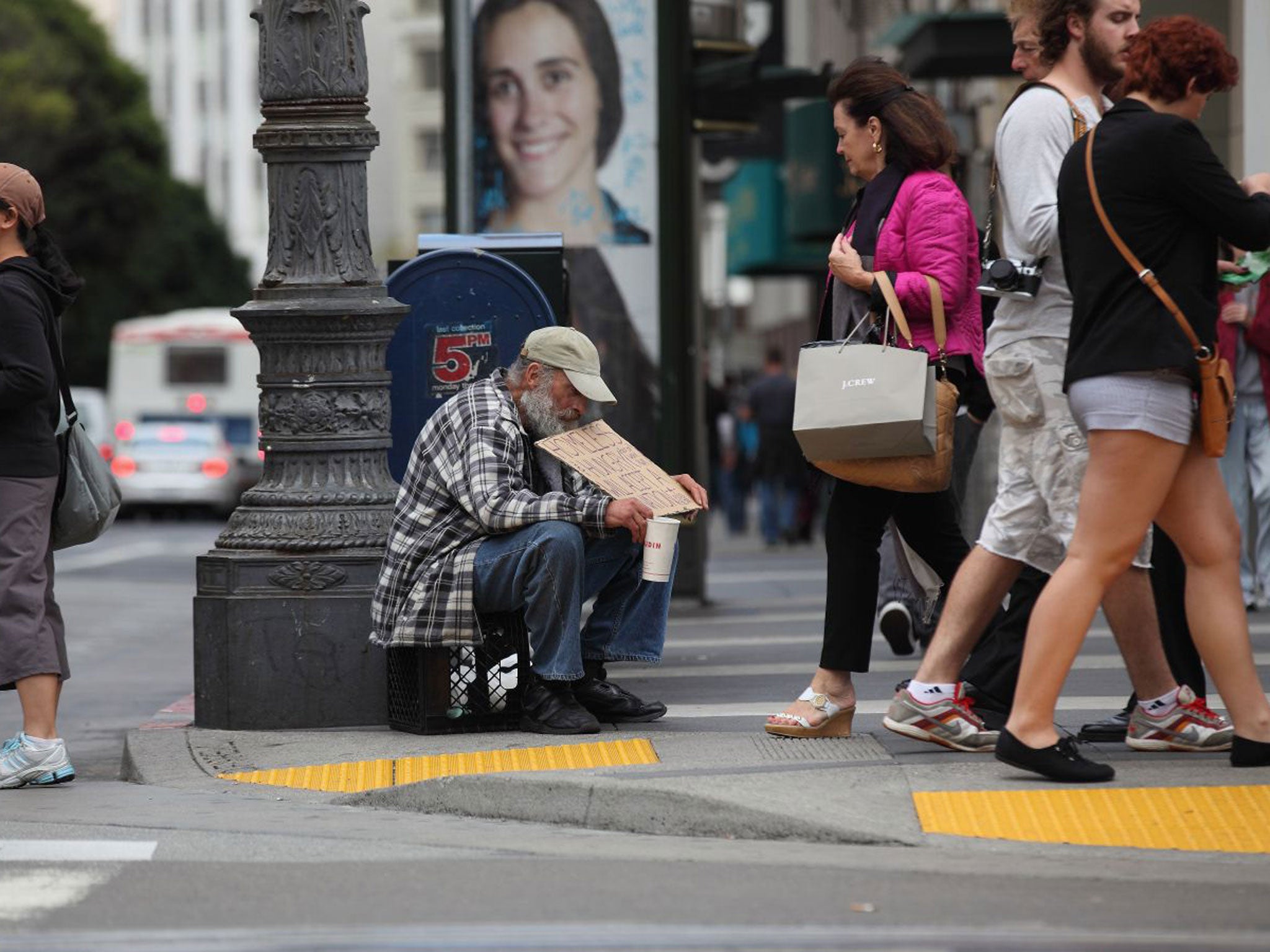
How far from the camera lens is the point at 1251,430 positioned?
10.4m

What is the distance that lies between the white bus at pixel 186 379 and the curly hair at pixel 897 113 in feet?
94.5

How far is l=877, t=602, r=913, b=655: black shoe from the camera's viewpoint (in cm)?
864

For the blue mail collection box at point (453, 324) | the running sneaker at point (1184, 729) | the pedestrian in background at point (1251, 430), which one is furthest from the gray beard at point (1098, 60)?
the pedestrian in background at point (1251, 430)

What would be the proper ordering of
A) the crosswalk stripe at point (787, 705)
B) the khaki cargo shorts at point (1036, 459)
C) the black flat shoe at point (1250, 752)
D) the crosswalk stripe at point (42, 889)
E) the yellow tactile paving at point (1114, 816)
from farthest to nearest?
1. the crosswalk stripe at point (787, 705)
2. the khaki cargo shorts at point (1036, 459)
3. the black flat shoe at point (1250, 752)
4. the yellow tactile paving at point (1114, 816)
5. the crosswalk stripe at point (42, 889)

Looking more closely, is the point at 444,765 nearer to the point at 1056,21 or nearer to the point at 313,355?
the point at 313,355

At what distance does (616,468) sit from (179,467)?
27030 mm

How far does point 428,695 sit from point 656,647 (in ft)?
2.28

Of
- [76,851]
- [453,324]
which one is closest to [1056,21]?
[453,324]

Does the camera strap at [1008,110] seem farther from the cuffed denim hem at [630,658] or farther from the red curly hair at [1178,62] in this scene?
the cuffed denim hem at [630,658]

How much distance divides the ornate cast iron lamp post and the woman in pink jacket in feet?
5.31

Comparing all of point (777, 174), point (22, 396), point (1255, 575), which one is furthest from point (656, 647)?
point (777, 174)

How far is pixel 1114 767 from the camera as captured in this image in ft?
18.7

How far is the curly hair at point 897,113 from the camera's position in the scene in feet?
20.4

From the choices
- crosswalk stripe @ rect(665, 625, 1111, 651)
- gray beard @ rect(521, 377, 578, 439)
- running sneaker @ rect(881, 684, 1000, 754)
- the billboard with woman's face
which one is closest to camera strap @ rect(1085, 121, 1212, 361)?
running sneaker @ rect(881, 684, 1000, 754)
